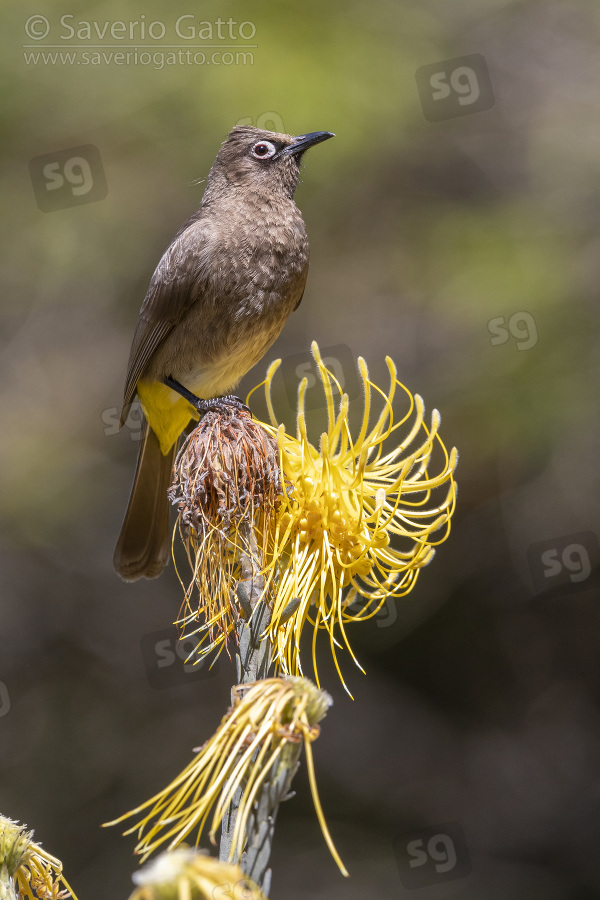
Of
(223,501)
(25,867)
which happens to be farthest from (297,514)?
(25,867)

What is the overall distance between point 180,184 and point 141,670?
346 cm

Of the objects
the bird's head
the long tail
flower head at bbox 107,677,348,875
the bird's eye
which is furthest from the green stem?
the bird's eye

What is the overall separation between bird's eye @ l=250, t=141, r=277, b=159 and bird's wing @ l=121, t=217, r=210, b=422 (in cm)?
41

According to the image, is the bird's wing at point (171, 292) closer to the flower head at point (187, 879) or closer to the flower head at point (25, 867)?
the flower head at point (25, 867)

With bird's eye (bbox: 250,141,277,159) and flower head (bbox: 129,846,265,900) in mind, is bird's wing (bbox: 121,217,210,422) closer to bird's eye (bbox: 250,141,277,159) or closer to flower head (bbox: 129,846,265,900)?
bird's eye (bbox: 250,141,277,159)

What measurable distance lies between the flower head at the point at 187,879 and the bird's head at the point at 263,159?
129 inches

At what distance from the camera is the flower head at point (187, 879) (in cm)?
125

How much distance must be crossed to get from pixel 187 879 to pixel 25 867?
33.6 inches

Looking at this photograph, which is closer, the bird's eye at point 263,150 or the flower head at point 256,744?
the flower head at point 256,744

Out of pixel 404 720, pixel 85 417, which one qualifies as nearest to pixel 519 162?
pixel 85 417

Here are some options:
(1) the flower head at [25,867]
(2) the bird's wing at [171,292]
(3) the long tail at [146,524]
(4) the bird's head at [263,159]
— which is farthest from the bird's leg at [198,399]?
(1) the flower head at [25,867]

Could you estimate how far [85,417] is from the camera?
645cm

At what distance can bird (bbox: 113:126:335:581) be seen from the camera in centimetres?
396

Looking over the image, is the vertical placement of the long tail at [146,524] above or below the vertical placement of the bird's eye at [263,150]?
below
